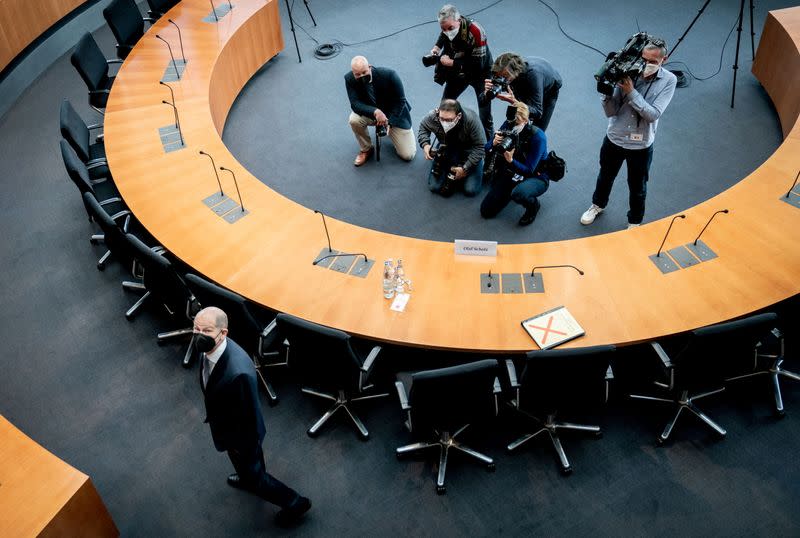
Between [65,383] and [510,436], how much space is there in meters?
3.03

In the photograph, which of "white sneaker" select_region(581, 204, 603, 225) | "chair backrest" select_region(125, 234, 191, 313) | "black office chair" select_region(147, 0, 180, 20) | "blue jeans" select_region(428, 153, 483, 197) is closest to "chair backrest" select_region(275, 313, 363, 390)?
"chair backrest" select_region(125, 234, 191, 313)

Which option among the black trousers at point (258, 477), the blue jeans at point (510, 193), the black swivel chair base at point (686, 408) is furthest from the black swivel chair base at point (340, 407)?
Answer: the blue jeans at point (510, 193)

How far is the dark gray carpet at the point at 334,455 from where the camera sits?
350 cm

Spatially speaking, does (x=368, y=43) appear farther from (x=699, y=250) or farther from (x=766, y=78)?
(x=699, y=250)

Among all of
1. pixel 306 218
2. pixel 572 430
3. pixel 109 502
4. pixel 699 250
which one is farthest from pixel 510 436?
pixel 109 502

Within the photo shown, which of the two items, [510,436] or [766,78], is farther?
[766,78]

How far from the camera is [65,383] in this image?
4.30m

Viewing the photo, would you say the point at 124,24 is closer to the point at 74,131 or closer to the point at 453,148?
the point at 74,131

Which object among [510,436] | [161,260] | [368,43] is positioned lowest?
[510,436]

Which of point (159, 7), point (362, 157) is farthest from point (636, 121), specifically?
point (159, 7)

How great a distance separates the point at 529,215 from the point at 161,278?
2.94 meters

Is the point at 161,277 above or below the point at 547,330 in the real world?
above

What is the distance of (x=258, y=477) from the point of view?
127 inches

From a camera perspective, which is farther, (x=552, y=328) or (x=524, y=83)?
(x=524, y=83)
